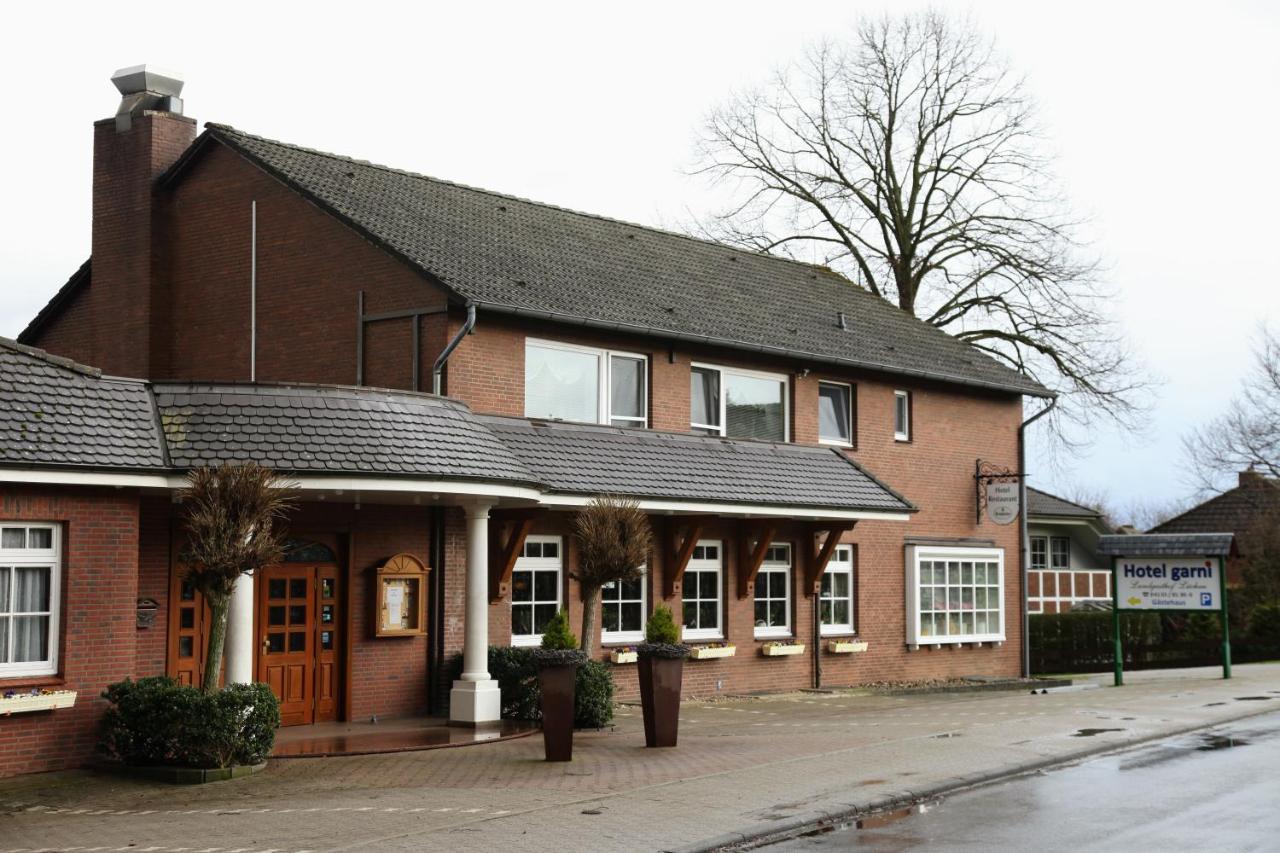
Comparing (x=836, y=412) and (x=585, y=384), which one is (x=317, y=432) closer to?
(x=585, y=384)

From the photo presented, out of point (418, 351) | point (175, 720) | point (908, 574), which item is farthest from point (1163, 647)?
point (175, 720)

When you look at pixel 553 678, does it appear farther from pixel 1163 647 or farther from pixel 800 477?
pixel 1163 647

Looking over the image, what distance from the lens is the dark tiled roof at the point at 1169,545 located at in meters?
25.2

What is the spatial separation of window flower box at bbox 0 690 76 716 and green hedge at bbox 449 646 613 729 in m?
5.44

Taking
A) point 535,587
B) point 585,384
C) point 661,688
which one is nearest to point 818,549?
point 585,384

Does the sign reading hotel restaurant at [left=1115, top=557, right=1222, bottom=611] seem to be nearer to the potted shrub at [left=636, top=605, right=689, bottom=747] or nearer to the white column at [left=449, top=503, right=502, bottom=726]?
the potted shrub at [left=636, top=605, right=689, bottom=747]

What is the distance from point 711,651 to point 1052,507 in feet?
79.6

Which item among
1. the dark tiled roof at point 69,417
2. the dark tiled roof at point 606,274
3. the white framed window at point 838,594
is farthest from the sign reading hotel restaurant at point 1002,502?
the dark tiled roof at point 69,417

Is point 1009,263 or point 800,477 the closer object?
point 800,477

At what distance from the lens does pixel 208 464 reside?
14.3 meters

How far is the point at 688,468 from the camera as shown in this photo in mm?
20969

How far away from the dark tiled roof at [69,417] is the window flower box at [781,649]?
37.8 ft

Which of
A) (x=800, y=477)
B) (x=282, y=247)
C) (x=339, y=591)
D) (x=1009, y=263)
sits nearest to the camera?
(x=339, y=591)

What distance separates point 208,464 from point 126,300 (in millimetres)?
9062
